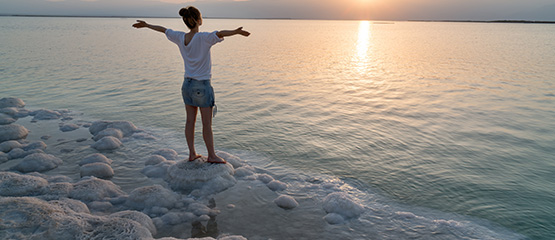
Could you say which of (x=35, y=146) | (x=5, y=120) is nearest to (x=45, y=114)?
(x=5, y=120)

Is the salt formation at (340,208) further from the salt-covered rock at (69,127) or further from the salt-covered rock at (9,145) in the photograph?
the salt-covered rock at (69,127)

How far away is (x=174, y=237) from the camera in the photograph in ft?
14.3

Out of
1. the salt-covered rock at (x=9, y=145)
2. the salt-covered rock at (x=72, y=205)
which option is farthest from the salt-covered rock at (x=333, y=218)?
the salt-covered rock at (x=9, y=145)

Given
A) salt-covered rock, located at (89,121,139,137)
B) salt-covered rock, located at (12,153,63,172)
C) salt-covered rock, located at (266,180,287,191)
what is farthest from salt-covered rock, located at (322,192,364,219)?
salt-covered rock, located at (89,121,139,137)

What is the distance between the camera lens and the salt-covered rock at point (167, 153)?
711 cm

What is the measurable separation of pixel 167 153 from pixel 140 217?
2.87 metres

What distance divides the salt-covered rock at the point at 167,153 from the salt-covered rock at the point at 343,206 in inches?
147

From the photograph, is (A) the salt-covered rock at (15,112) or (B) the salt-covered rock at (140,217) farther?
(A) the salt-covered rock at (15,112)

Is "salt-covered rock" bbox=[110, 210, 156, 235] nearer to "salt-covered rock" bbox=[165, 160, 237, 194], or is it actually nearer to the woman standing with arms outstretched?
"salt-covered rock" bbox=[165, 160, 237, 194]

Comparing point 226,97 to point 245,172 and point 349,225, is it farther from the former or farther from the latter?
point 349,225

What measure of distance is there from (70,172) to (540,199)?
882cm

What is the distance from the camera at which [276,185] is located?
5.81 m

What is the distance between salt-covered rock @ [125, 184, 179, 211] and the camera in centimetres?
505

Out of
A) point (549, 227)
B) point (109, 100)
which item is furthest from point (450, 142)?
point (109, 100)
